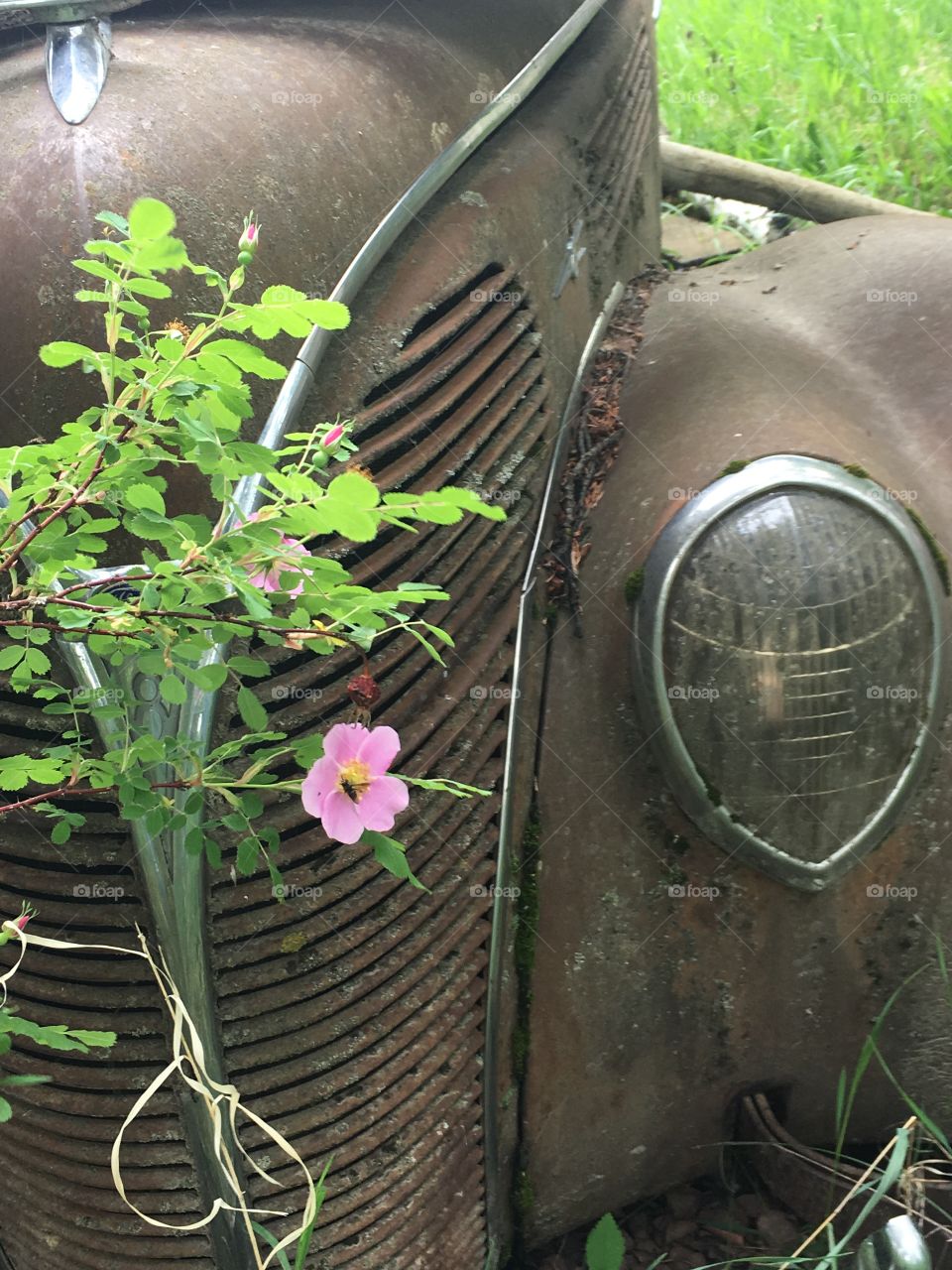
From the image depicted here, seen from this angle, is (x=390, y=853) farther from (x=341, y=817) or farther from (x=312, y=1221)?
(x=312, y=1221)

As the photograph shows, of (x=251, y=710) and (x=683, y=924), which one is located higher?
(x=251, y=710)

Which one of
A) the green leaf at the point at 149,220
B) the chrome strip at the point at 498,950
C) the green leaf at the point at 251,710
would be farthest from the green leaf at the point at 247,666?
the chrome strip at the point at 498,950

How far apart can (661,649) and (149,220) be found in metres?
0.98

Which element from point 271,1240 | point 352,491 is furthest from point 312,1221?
point 352,491

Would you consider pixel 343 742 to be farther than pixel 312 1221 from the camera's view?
No

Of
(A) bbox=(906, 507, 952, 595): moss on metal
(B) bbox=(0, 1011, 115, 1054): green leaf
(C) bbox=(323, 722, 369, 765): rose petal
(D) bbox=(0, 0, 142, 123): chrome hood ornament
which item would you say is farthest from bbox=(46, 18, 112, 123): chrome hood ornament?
(A) bbox=(906, 507, 952, 595): moss on metal

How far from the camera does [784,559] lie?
173 cm

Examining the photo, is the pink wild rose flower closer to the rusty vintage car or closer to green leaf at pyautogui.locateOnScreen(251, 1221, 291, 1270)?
the rusty vintage car

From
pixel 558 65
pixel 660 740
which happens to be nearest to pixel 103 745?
pixel 660 740

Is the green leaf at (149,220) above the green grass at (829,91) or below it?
below

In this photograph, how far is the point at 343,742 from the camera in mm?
1201

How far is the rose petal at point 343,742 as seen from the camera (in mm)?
1194

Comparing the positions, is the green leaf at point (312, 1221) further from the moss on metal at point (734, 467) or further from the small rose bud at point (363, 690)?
the moss on metal at point (734, 467)

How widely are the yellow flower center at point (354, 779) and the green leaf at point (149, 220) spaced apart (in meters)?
0.50
